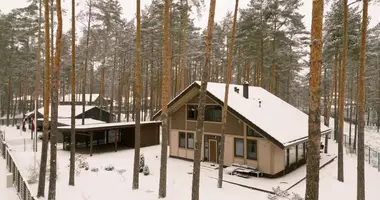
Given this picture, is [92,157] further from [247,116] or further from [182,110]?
[247,116]

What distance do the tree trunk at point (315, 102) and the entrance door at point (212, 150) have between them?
41.9 feet

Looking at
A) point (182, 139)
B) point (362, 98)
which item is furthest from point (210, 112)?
point (362, 98)

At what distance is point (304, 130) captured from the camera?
19.1 meters

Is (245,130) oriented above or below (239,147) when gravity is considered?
above

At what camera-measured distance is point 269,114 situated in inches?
733

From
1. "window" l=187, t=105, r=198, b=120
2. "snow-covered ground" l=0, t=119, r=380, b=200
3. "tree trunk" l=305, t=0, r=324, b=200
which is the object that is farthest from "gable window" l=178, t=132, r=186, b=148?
"tree trunk" l=305, t=0, r=324, b=200

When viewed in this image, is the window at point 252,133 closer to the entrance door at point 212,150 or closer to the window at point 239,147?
the window at point 239,147

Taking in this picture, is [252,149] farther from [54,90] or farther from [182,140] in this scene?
[54,90]

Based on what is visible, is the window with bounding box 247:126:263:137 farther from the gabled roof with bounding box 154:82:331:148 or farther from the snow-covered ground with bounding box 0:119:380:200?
the snow-covered ground with bounding box 0:119:380:200

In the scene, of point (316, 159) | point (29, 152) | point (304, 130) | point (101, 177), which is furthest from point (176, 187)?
point (29, 152)

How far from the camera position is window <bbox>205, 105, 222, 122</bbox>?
18312 mm

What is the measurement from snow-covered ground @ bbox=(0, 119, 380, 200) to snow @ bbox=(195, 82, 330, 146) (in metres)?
2.60

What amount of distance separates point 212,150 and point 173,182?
17.3ft

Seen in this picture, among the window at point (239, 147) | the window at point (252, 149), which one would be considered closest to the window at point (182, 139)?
the window at point (239, 147)
